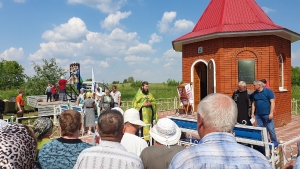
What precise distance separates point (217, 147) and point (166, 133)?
5.32ft

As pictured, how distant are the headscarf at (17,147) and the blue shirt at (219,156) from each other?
1.30 m

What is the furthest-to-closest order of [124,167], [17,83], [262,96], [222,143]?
[17,83] < [262,96] < [124,167] < [222,143]

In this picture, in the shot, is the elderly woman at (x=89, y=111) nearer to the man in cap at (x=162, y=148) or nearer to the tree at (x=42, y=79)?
the man in cap at (x=162, y=148)

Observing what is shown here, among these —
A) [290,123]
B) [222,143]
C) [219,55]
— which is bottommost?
[290,123]

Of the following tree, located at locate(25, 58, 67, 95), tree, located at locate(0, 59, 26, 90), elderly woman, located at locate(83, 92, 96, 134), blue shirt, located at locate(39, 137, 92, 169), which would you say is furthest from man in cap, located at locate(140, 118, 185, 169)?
tree, located at locate(0, 59, 26, 90)

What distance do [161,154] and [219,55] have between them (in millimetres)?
8679

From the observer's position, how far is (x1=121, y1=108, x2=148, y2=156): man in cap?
10.7ft

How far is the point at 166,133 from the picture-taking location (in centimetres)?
307

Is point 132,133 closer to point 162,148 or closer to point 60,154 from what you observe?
point 162,148

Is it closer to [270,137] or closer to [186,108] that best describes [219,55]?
[186,108]

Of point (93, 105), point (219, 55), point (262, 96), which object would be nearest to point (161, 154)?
point (262, 96)

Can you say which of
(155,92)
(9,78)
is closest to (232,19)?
(155,92)

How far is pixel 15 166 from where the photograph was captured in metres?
2.00

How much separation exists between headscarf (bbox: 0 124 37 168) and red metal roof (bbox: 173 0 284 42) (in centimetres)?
937
